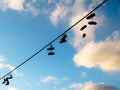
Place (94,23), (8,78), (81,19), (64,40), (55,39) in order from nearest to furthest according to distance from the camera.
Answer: (81,19)
(55,39)
(94,23)
(64,40)
(8,78)

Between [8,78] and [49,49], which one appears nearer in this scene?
[49,49]

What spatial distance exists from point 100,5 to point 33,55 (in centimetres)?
470

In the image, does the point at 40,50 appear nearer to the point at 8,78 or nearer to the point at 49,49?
the point at 49,49

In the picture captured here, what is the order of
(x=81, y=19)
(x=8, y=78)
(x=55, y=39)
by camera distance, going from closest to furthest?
(x=81, y=19)
(x=55, y=39)
(x=8, y=78)

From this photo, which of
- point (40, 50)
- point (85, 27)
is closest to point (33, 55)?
point (40, 50)

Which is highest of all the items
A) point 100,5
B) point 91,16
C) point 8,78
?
point 8,78

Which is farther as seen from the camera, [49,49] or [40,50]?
[49,49]

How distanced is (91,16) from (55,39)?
1896 mm

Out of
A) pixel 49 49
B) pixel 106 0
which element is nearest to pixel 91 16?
pixel 106 0

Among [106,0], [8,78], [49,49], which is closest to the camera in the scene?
[106,0]

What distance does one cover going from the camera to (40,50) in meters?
13.1

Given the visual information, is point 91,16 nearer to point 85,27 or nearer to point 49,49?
point 85,27

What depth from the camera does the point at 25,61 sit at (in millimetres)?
14461

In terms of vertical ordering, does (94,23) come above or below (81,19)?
above
